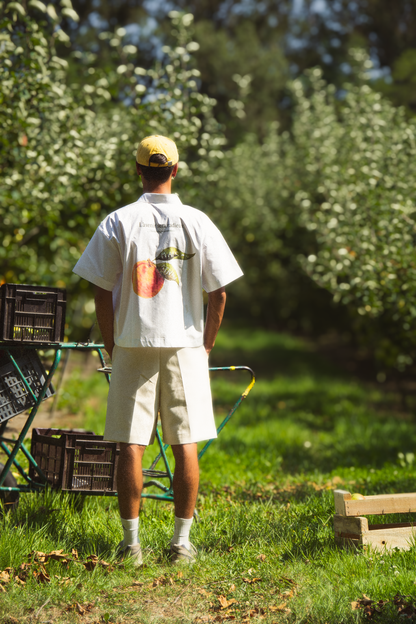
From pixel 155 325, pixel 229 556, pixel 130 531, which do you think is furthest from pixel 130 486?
pixel 155 325

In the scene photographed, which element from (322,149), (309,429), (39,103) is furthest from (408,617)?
(322,149)

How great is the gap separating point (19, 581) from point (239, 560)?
1044 mm

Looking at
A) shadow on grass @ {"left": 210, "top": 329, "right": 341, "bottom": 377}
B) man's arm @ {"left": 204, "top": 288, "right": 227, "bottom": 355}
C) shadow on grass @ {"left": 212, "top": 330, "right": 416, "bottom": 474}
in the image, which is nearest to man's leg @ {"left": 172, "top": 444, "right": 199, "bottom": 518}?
man's arm @ {"left": 204, "top": 288, "right": 227, "bottom": 355}

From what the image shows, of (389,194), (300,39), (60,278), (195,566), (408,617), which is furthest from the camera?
(300,39)

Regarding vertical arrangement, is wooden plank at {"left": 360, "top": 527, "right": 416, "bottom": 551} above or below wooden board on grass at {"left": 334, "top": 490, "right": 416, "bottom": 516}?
below

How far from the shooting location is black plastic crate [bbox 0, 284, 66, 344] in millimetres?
3333

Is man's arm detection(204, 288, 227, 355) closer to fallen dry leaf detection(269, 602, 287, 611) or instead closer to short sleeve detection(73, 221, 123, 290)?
short sleeve detection(73, 221, 123, 290)

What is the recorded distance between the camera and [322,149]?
7.52 metres

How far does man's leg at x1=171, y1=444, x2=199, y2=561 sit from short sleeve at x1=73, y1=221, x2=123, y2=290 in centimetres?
90

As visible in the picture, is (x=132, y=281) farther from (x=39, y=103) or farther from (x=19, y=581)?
(x=39, y=103)

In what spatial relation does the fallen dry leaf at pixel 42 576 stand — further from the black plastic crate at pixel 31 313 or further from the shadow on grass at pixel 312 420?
the shadow on grass at pixel 312 420

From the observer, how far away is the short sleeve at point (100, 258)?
293cm

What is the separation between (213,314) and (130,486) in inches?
36.2

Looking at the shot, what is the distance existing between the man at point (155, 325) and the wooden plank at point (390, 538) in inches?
35.0
